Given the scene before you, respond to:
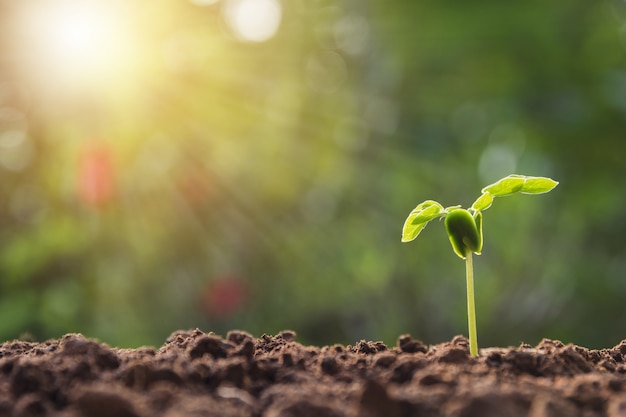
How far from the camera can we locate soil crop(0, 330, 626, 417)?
2.54 feet

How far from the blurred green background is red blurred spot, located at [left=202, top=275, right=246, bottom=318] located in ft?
0.07

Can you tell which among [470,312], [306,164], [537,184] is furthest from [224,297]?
[537,184]

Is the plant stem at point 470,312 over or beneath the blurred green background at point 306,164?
beneath

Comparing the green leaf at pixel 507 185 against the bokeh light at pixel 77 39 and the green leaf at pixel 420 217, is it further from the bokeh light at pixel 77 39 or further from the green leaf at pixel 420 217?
the bokeh light at pixel 77 39

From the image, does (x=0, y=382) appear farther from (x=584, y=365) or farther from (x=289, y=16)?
(x=289, y=16)

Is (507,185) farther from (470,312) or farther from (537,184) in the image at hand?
(470,312)

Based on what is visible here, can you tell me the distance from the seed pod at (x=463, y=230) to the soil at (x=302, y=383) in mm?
194

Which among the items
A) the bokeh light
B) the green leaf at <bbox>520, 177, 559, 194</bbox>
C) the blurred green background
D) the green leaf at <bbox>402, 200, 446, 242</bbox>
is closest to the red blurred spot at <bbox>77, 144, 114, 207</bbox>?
the blurred green background

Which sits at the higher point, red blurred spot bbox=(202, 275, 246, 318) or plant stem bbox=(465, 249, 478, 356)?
red blurred spot bbox=(202, 275, 246, 318)

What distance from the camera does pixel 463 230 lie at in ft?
3.98

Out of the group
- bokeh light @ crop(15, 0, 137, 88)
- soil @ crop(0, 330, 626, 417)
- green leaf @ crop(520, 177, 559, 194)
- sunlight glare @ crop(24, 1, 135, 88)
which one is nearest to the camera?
soil @ crop(0, 330, 626, 417)

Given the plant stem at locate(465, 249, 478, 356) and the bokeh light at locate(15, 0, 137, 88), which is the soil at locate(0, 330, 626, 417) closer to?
the plant stem at locate(465, 249, 478, 356)

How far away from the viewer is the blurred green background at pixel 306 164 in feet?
18.4

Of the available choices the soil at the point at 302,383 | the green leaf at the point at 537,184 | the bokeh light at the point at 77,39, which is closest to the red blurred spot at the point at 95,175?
the bokeh light at the point at 77,39
